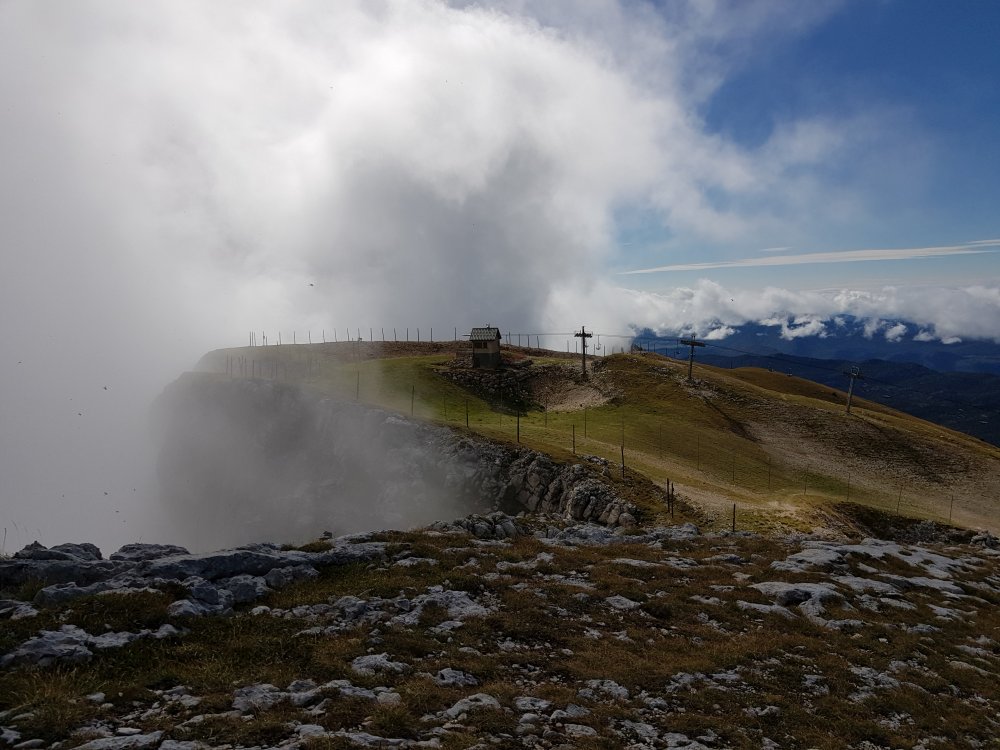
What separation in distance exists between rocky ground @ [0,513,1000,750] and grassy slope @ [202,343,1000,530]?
3181 cm

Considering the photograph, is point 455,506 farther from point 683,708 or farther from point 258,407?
point 683,708

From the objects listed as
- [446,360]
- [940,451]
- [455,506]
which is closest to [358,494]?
[455,506]

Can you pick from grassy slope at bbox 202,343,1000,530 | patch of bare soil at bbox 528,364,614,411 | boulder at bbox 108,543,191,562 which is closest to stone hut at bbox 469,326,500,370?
grassy slope at bbox 202,343,1000,530

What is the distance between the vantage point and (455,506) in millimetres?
70562

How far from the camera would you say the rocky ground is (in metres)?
13.5

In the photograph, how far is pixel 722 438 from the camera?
96000 millimetres

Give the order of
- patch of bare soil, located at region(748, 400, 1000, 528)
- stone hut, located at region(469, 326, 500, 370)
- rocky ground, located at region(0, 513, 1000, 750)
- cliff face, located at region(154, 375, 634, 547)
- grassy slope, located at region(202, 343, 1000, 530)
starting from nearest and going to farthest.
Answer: rocky ground, located at region(0, 513, 1000, 750) → cliff face, located at region(154, 375, 634, 547) → grassy slope, located at region(202, 343, 1000, 530) → patch of bare soil, located at region(748, 400, 1000, 528) → stone hut, located at region(469, 326, 500, 370)

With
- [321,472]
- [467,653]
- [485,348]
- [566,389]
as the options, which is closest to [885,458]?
[566,389]

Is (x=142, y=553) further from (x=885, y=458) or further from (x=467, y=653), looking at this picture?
(x=885, y=458)

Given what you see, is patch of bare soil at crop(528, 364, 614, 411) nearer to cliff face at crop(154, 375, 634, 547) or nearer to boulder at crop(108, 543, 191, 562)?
cliff face at crop(154, 375, 634, 547)

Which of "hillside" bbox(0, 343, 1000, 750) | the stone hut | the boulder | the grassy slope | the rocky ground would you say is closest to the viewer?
the rocky ground

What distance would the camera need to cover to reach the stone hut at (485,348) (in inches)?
4936

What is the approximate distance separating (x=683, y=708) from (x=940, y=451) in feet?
401

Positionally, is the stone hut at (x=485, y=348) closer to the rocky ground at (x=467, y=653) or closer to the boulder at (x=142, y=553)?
the rocky ground at (x=467, y=653)
